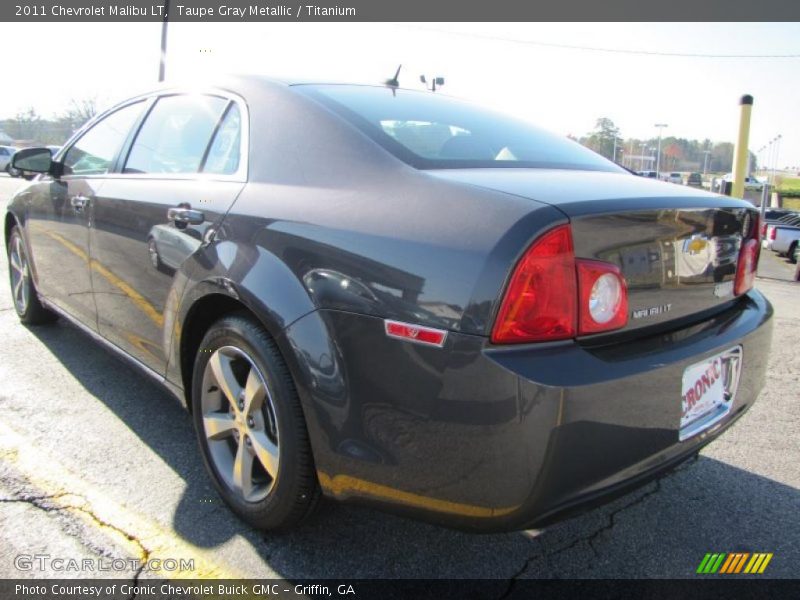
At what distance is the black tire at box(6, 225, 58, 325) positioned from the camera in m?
4.34

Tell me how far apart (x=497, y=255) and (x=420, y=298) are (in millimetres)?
226

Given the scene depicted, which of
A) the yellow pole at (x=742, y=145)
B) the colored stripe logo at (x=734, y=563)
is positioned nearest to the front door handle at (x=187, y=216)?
the colored stripe logo at (x=734, y=563)

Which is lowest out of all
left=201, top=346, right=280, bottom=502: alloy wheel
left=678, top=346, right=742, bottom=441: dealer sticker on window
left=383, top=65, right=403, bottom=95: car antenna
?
left=201, top=346, right=280, bottom=502: alloy wheel

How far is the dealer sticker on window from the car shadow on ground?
21.6 inches

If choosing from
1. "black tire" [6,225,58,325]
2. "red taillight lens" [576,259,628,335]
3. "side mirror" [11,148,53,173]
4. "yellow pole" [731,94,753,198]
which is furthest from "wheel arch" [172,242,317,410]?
"yellow pole" [731,94,753,198]

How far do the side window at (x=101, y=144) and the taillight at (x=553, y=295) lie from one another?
2.47m

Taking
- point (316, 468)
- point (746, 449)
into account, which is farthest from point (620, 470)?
point (746, 449)

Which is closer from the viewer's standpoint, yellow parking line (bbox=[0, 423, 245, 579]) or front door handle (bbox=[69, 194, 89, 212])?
yellow parking line (bbox=[0, 423, 245, 579])

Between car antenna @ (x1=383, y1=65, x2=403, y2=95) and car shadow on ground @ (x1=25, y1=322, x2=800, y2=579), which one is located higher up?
car antenna @ (x1=383, y1=65, x2=403, y2=95)

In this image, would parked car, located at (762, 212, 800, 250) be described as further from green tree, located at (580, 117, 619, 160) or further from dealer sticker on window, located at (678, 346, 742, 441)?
green tree, located at (580, 117, 619, 160)

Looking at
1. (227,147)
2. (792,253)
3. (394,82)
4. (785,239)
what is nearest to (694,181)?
(792,253)

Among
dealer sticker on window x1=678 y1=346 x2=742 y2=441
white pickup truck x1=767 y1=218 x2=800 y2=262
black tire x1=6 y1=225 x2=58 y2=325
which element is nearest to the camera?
dealer sticker on window x1=678 y1=346 x2=742 y2=441

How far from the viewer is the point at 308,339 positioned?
72.8 inches

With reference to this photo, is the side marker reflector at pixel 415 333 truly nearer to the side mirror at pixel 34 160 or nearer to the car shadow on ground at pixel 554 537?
the car shadow on ground at pixel 554 537
